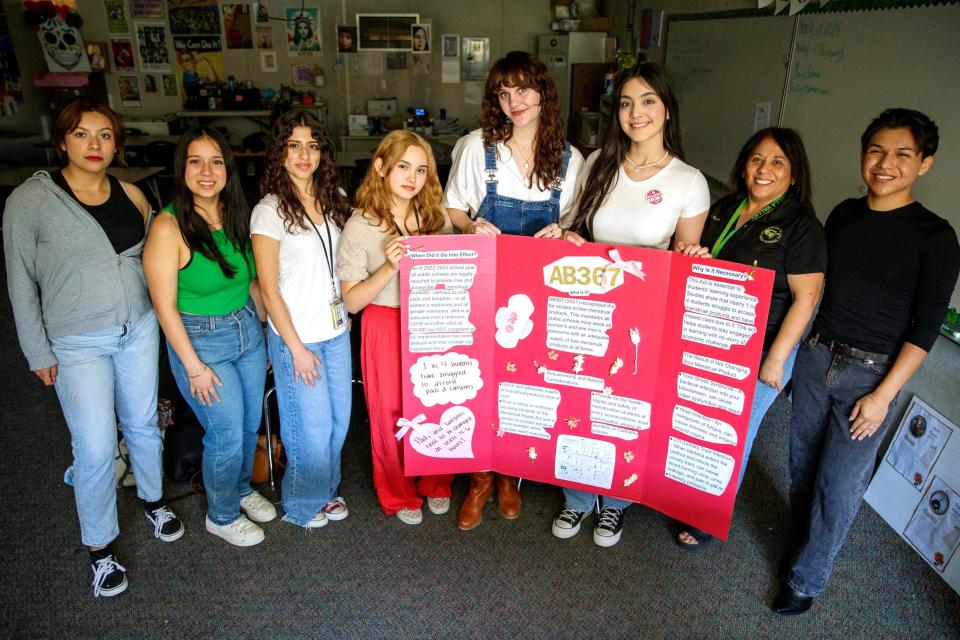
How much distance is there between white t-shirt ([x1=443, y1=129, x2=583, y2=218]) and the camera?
7.51ft

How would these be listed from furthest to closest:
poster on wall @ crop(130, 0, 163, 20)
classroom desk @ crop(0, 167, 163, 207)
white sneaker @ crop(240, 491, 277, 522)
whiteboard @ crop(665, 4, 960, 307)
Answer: poster on wall @ crop(130, 0, 163, 20)
classroom desk @ crop(0, 167, 163, 207)
white sneaker @ crop(240, 491, 277, 522)
whiteboard @ crop(665, 4, 960, 307)

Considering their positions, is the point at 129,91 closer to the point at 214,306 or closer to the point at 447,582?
the point at 214,306

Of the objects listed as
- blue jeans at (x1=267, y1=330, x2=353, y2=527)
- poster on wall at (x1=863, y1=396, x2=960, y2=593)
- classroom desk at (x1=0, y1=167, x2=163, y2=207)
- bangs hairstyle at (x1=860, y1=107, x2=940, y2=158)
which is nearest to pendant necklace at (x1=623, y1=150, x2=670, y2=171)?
bangs hairstyle at (x1=860, y1=107, x2=940, y2=158)

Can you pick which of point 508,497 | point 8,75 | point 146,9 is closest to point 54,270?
point 508,497

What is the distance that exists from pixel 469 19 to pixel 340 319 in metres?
6.42

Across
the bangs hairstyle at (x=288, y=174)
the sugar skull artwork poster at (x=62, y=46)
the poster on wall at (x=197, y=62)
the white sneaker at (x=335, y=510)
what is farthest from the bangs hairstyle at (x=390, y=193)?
the sugar skull artwork poster at (x=62, y=46)

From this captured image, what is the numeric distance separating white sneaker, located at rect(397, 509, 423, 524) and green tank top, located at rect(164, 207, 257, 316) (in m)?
1.03

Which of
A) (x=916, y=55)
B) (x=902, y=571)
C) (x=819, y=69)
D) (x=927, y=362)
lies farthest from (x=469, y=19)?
(x=902, y=571)

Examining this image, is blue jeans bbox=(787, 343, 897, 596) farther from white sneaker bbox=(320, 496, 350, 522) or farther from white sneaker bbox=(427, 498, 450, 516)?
white sneaker bbox=(320, 496, 350, 522)

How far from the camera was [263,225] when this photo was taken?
203 cm

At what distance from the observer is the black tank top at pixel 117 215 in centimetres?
200

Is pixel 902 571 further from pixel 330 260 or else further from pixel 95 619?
pixel 95 619

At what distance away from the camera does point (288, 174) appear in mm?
2094

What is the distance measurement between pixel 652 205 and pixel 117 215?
1748 mm
